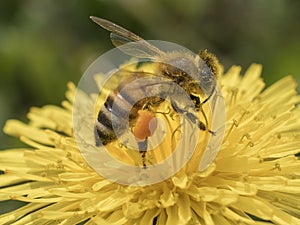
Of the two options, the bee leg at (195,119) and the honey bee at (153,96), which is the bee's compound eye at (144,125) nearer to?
the honey bee at (153,96)

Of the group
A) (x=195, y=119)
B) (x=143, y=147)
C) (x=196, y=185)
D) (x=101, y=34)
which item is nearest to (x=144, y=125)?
(x=143, y=147)

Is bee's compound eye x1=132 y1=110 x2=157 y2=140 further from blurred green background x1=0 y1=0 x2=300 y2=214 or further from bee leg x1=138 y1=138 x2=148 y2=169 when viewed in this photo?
blurred green background x1=0 y1=0 x2=300 y2=214

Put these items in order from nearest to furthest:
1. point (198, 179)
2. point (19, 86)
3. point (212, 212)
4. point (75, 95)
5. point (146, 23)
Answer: point (212, 212) → point (198, 179) → point (75, 95) → point (19, 86) → point (146, 23)

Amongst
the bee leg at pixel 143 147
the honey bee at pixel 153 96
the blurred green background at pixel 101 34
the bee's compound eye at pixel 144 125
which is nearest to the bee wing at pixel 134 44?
the honey bee at pixel 153 96

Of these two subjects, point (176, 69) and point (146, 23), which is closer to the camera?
point (176, 69)

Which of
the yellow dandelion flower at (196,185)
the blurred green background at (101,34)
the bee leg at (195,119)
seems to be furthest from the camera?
the blurred green background at (101,34)

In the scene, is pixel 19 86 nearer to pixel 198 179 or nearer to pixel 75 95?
pixel 75 95

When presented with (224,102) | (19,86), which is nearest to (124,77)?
(224,102)
